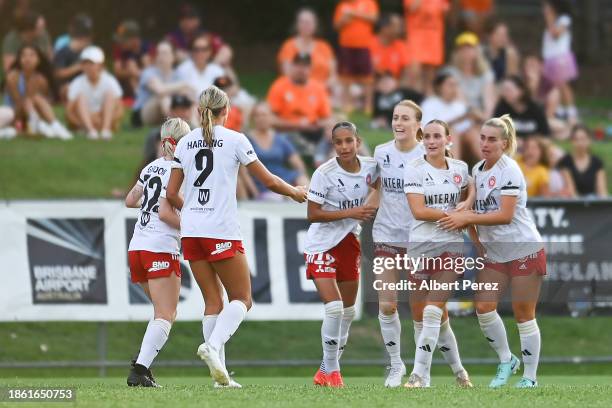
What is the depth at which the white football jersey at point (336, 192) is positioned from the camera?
1198cm

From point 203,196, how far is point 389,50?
12.5m

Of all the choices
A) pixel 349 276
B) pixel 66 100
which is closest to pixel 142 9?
pixel 66 100

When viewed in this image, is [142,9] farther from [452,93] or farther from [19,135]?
[452,93]

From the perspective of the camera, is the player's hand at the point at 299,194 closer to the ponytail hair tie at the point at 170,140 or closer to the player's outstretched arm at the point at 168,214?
the player's outstretched arm at the point at 168,214

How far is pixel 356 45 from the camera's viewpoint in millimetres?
22781

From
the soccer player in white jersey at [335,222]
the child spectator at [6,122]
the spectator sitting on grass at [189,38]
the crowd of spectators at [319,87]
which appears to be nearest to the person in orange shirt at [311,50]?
the crowd of spectators at [319,87]

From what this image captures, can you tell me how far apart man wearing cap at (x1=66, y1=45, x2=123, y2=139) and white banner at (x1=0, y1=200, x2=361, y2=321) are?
5143 mm

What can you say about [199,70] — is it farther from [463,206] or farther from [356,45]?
[463,206]

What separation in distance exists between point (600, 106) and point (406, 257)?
1596cm

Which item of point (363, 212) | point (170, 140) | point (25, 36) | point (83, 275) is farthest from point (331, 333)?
point (25, 36)

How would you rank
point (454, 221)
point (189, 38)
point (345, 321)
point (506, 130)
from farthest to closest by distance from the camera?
point (189, 38) → point (345, 321) → point (506, 130) → point (454, 221)

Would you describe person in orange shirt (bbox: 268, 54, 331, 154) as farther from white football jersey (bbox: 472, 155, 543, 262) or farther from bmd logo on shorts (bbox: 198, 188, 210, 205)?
bmd logo on shorts (bbox: 198, 188, 210, 205)

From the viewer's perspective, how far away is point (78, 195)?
18844 millimetres

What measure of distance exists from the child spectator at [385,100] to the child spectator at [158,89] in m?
2.98
